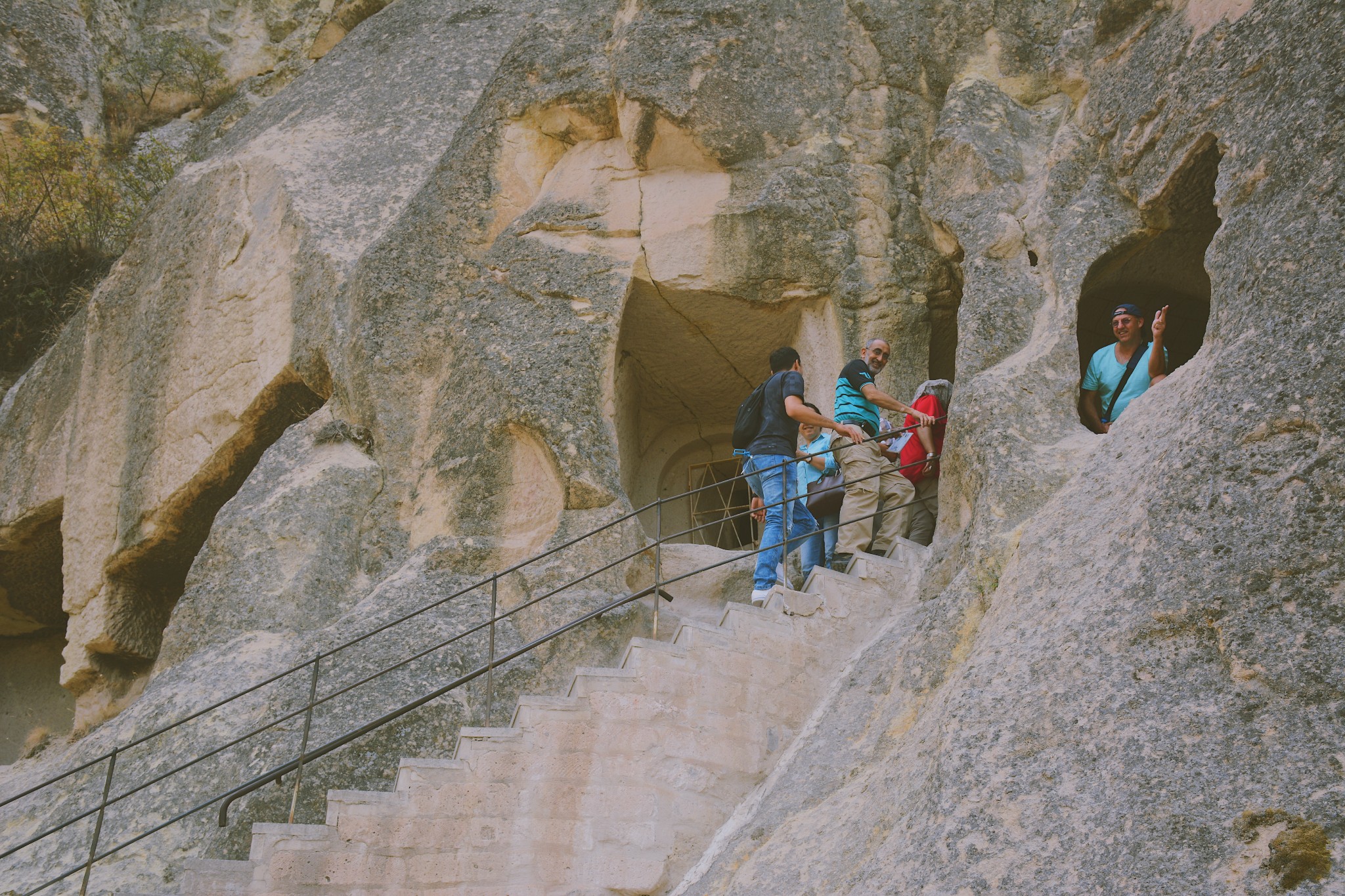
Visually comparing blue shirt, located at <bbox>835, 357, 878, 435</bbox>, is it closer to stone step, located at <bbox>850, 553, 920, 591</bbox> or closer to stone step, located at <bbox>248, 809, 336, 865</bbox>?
stone step, located at <bbox>850, 553, 920, 591</bbox>

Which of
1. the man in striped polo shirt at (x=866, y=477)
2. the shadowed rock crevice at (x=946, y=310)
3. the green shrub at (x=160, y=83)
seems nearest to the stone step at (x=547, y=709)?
the man in striped polo shirt at (x=866, y=477)

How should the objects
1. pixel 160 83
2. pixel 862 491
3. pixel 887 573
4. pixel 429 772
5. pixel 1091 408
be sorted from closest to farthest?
pixel 429 772 → pixel 1091 408 → pixel 887 573 → pixel 862 491 → pixel 160 83

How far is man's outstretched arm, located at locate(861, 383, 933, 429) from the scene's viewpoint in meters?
7.70

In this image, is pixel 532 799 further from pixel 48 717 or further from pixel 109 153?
pixel 109 153

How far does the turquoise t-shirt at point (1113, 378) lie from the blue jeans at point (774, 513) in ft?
5.57

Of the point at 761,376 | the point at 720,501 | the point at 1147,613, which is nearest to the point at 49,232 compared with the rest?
the point at 720,501

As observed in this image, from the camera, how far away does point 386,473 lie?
9258mm

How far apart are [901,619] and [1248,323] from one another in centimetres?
262

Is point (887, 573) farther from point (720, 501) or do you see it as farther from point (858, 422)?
point (720, 501)

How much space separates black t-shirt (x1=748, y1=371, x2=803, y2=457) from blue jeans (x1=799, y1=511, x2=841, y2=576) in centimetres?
48

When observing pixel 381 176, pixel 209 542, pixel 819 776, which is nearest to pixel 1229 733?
pixel 819 776

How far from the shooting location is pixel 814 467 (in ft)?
26.3

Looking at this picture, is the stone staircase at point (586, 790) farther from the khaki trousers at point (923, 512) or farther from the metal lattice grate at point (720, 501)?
the metal lattice grate at point (720, 501)

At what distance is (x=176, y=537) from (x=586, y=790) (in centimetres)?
581
